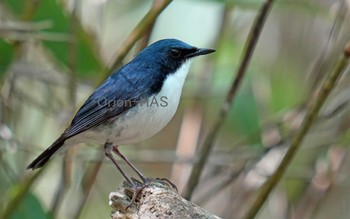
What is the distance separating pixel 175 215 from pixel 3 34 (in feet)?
6.26

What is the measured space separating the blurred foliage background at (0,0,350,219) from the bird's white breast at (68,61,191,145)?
0.32 m

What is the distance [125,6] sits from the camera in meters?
6.14

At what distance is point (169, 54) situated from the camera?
439 cm

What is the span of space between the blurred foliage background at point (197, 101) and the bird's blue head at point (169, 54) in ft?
0.44

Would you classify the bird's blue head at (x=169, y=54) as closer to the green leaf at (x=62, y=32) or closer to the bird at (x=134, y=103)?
the bird at (x=134, y=103)

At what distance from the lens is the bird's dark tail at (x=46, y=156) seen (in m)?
4.30

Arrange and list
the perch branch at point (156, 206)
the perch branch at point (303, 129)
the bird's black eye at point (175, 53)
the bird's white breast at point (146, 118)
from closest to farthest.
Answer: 1. the perch branch at point (156, 206)
2. the perch branch at point (303, 129)
3. the bird's white breast at point (146, 118)
4. the bird's black eye at point (175, 53)

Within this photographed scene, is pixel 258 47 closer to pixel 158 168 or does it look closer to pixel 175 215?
pixel 158 168

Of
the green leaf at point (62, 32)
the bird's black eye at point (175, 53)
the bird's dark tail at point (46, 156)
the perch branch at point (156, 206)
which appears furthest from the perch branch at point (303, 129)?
the green leaf at point (62, 32)

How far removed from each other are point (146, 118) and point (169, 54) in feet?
1.70

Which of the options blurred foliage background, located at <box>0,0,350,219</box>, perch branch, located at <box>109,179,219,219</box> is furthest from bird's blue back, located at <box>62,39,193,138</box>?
perch branch, located at <box>109,179,219,219</box>

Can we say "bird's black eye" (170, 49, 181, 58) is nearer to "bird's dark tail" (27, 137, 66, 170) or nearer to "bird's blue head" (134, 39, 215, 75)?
"bird's blue head" (134, 39, 215, 75)

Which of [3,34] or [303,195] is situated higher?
[3,34]

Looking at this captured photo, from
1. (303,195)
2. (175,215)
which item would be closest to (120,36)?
(303,195)
